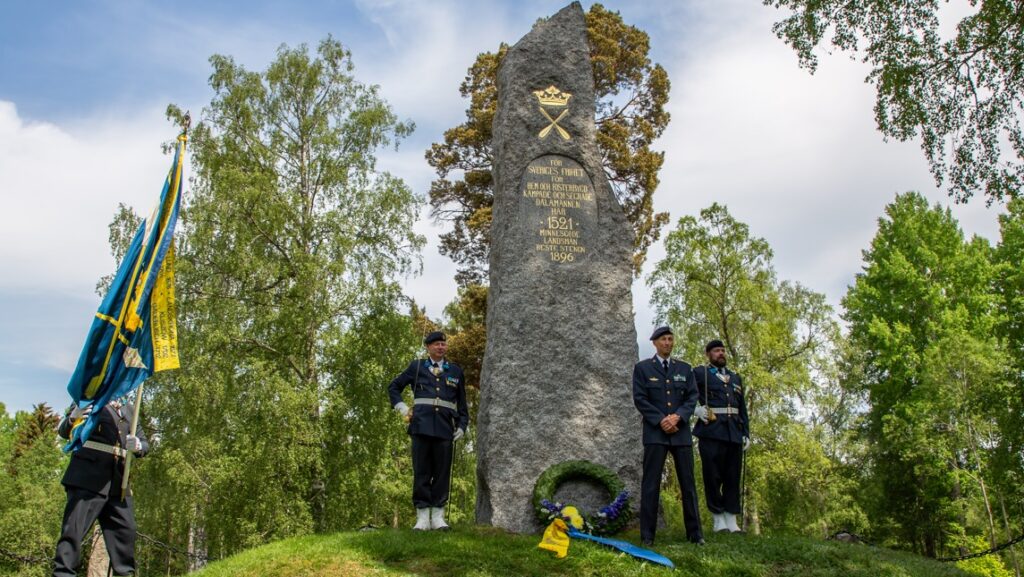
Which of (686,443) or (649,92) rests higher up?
(649,92)

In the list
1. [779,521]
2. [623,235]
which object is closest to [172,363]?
[623,235]

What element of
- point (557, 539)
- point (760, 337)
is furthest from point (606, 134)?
point (557, 539)

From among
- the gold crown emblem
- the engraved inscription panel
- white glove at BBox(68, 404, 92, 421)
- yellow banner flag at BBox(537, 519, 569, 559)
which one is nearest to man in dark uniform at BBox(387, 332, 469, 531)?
yellow banner flag at BBox(537, 519, 569, 559)

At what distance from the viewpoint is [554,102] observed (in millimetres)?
10039

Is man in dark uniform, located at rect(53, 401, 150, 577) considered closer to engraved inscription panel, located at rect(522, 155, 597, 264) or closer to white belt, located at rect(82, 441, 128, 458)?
white belt, located at rect(82, 441, 128, 458)

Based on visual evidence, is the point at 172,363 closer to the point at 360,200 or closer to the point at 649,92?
the point at 360,200

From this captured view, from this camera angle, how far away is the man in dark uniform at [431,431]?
7781 millimetres

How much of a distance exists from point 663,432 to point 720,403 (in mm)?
1034

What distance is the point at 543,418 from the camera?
27.6 ft

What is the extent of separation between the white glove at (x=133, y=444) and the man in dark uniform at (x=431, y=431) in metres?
2.43

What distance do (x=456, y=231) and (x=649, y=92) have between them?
6.57 meters

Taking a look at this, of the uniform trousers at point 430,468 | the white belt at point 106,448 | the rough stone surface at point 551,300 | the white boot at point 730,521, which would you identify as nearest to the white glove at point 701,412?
the rough stone surface at point 551,300

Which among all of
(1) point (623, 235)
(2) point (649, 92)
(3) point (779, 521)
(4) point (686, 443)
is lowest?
(3) point (779, 521)

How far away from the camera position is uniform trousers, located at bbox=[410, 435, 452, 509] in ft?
25.6
